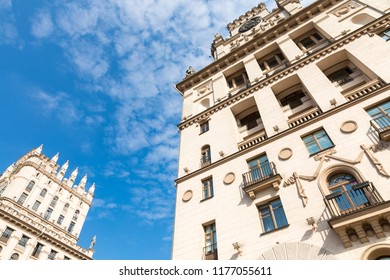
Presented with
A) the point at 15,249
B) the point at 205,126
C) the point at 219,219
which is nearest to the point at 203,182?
the point at 219,219

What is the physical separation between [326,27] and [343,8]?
371cm

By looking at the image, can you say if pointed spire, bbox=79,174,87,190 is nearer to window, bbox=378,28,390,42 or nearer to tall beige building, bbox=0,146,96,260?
tall beige building, bbox=0,146,96,260

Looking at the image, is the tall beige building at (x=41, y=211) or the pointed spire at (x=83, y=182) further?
the pointed spire at (x=83, y=182)

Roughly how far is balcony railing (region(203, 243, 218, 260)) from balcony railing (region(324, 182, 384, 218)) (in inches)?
262

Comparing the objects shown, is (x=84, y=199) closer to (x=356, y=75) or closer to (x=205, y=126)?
(x=205, y=126)

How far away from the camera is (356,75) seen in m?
19.2

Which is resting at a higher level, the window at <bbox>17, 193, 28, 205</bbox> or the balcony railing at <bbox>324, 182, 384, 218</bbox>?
the window at <bbox>17, 193, 28, 205</bbox>

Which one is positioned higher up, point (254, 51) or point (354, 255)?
point (254, 51)

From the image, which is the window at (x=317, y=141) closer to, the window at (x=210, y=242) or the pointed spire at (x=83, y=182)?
the window at (x=210, y=242)

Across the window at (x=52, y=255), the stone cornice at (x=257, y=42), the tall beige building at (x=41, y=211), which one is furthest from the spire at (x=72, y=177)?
the stone cornice at (x=257, y=42)

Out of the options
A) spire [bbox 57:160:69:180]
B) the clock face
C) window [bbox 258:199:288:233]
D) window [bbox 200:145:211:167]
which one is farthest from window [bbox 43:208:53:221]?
window [bbox 258:199:288:233]

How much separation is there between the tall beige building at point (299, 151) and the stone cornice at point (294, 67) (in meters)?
0.10

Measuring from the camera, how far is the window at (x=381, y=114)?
13.8m

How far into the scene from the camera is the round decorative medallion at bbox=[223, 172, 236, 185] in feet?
56.2
